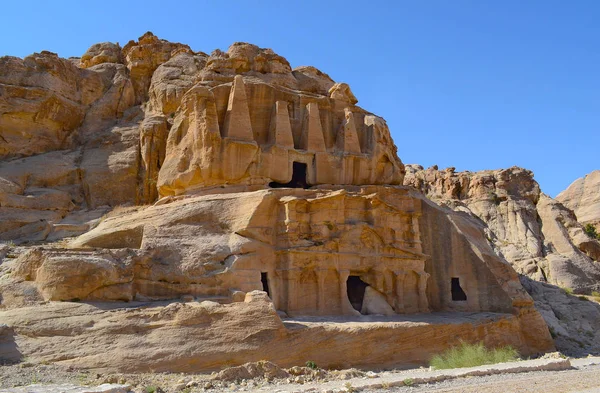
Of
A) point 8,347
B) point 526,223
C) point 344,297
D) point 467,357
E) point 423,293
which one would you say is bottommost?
point 467,357

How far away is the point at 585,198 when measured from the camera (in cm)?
6638

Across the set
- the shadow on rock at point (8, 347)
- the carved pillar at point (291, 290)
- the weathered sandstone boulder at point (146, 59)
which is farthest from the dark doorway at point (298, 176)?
the weathered sandstone boulder at point (146, 59)

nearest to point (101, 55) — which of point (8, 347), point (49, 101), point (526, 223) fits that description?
point (49, 101)

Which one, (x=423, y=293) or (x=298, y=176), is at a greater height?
(x=298, y=176)

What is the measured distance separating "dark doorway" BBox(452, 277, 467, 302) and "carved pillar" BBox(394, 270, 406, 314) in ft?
12.5

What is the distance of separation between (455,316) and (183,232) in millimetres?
12994

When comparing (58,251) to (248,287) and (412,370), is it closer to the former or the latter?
(248,287)

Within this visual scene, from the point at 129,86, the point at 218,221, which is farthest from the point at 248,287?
the point at 129,86

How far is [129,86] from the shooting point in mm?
42812

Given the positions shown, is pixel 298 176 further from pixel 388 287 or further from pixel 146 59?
pixel 146 59

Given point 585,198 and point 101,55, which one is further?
point 585,198

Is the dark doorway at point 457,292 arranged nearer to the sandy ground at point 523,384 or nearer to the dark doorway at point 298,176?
the dark doorway at point 298,176

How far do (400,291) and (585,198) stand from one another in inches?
1960

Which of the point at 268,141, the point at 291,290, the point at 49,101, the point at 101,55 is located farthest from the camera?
the point at 101,55
